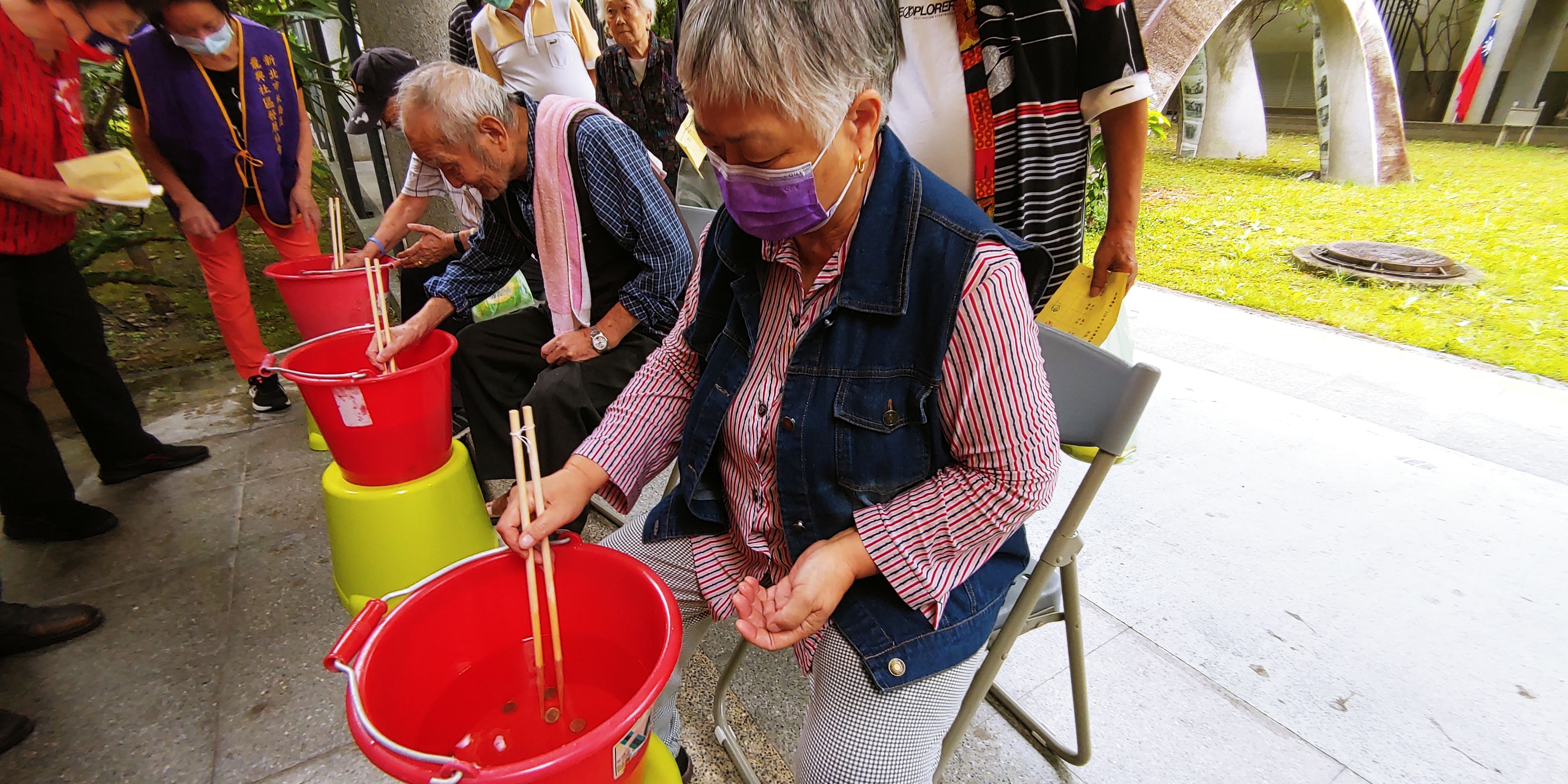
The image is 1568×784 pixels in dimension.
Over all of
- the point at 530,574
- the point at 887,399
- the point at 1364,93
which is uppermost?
the point at 1364,93

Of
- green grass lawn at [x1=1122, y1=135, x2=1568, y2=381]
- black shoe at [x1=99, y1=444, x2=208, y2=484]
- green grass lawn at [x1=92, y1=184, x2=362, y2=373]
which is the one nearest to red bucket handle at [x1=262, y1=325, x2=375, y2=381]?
black shoe at [x1=99, y1=444, x2=208, y2=484]

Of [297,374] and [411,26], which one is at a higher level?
[411,26]

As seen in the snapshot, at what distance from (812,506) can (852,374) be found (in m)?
0.21

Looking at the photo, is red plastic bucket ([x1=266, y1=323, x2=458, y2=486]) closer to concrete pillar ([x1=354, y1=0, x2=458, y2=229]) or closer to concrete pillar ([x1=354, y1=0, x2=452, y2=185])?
concrete pillar ([x1=354, y1=0, x2=458, y2=229])

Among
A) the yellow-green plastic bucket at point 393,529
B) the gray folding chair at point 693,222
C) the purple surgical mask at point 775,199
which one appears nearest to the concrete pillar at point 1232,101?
the gray folding chair at point 693,222

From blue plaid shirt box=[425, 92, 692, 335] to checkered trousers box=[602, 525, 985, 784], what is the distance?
1.20 meters

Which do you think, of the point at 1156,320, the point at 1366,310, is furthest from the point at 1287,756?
the point at 1366,310

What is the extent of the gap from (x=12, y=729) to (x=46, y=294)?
154cm

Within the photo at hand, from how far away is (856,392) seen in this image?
39.0 inches

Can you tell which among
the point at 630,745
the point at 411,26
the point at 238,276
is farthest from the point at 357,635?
the point at 411,26

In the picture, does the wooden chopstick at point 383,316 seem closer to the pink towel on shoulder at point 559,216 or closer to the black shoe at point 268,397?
the pink towel on shoulder at point 559,216

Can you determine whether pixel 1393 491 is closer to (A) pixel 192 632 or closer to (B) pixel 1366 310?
(B) pixel 1366 310

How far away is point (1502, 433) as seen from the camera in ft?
9.56

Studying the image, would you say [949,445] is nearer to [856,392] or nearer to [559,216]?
[856,392]
